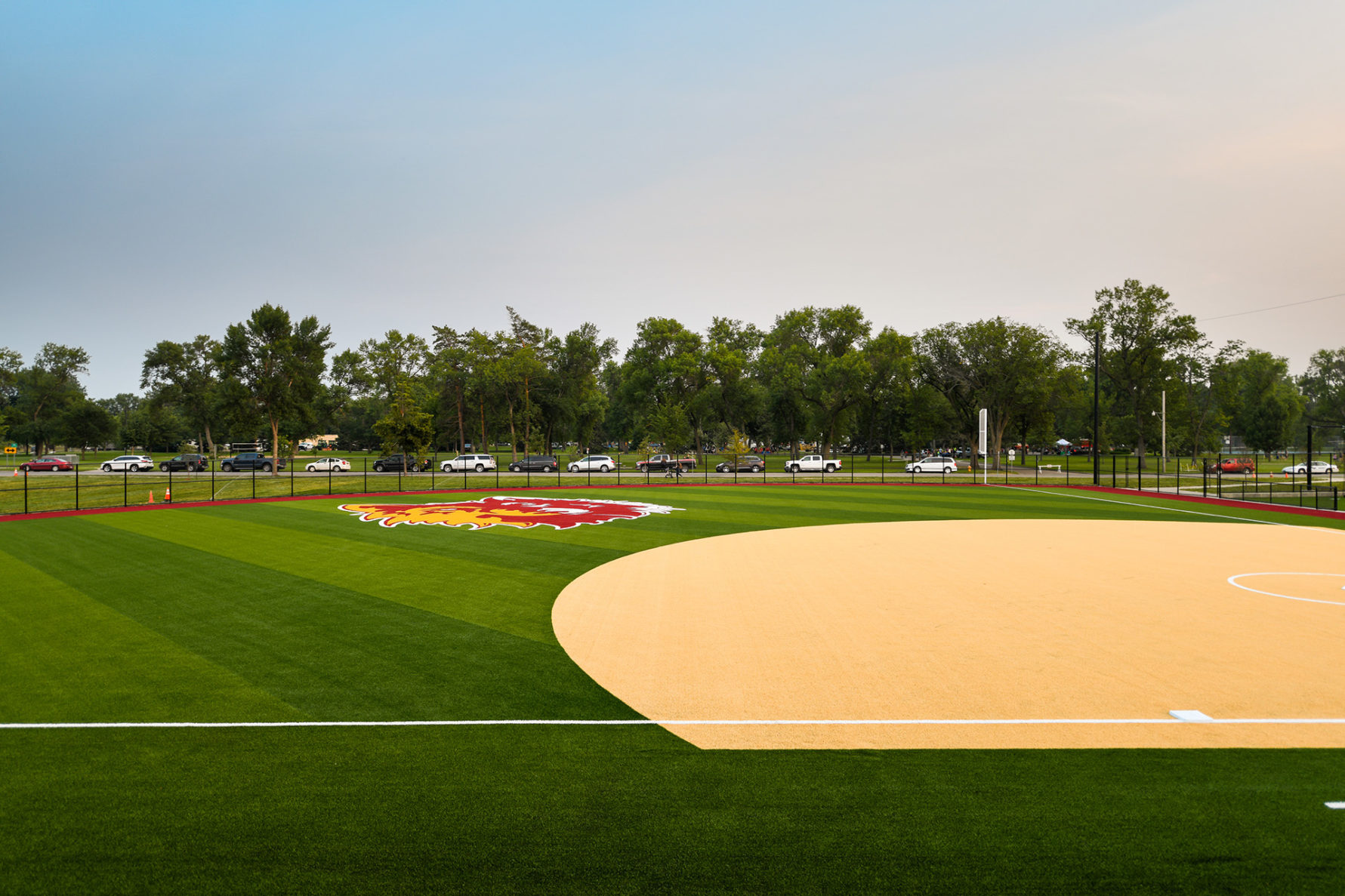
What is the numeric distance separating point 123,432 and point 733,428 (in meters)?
93.8

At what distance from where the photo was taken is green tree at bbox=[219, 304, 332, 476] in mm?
76625

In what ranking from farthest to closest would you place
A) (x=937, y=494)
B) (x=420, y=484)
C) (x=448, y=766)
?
(x=420, y=484), (x=937, y=494), (x=448, y=766)

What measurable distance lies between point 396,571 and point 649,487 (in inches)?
1086

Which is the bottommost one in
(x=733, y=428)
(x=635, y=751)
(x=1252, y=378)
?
(x=635, y=751)

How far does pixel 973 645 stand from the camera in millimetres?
9539

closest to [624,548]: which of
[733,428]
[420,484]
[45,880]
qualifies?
[45,880]

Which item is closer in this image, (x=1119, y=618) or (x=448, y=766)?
(x=448, y=766)

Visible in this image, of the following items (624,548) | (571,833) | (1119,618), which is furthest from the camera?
(624,548)

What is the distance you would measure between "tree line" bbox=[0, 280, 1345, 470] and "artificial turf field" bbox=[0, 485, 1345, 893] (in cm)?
5172

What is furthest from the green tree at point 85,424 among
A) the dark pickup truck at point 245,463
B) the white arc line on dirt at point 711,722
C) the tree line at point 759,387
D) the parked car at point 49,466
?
the white arc line on dirt at point 711,722

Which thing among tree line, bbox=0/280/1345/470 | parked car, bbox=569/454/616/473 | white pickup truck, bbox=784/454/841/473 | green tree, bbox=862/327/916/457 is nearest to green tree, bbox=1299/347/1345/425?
tree line, bbox=0/280/1345/470

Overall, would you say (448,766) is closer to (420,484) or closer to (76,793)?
(76,793)

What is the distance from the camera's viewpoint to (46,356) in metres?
122

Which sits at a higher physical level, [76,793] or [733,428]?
[733,428]
